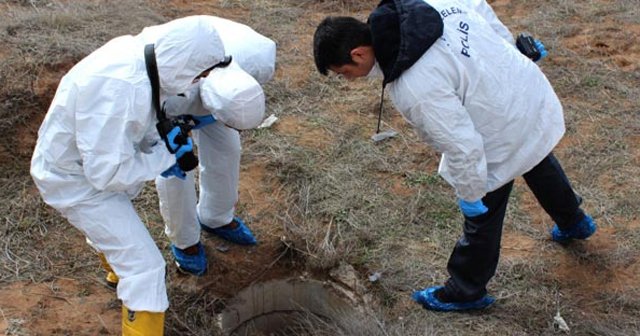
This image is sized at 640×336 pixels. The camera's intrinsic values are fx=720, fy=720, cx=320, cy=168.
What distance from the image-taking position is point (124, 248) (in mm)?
2658

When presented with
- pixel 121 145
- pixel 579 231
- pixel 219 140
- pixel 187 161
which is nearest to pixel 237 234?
pixel 219 140

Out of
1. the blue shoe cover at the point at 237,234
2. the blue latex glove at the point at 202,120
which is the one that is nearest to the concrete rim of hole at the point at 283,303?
the blue shoe cover at the point at 237,234

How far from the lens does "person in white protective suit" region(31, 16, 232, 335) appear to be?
7.95 feet

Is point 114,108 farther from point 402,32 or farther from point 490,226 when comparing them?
point 490,226

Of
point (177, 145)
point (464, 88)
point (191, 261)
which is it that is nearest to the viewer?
point (464, 88)

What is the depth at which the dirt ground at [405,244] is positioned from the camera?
321 cm

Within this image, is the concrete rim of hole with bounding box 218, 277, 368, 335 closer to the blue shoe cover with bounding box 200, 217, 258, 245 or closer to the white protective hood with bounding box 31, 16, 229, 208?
the blue shoe cover with bounding box 200, 217, 258, 245

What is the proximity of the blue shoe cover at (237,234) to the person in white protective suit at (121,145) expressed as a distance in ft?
2.99

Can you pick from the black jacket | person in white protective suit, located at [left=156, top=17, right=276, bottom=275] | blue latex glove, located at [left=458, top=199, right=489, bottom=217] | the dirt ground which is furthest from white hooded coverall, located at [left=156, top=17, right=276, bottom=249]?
blue latex glove, located at [left=458, top=199, right=489, bottom=217]

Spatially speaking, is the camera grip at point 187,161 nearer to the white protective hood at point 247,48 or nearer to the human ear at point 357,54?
the white protective hood at point 247,48

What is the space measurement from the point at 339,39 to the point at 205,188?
132 cm

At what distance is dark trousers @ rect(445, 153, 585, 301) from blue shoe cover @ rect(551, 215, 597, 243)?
0.12ft

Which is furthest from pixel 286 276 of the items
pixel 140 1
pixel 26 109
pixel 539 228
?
pixel 140 1

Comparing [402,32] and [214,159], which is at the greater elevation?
[402,32]
